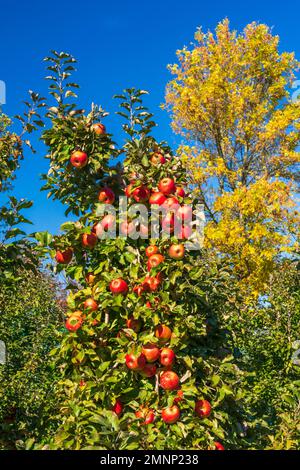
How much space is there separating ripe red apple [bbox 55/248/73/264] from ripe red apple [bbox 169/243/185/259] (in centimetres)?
76

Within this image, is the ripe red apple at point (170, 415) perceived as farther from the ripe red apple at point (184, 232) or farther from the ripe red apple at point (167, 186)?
the ripe red apple at point (167, 186)

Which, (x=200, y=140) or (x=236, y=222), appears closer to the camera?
(x=236, y=222)

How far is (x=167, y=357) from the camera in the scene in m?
2.84

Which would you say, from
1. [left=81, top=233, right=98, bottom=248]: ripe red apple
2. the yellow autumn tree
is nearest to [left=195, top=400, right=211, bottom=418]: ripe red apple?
[left=81, top=233, right=98, bottom=248]: ripe red apple

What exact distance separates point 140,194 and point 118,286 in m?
0.73

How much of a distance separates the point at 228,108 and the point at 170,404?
12.3 meters

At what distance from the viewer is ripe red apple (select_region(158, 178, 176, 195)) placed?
329cm

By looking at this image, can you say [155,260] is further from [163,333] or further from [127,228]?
[163,333]

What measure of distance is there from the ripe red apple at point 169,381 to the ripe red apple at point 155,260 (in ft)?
2.25

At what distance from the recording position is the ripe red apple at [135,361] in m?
2.75

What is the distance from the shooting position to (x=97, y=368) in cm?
294

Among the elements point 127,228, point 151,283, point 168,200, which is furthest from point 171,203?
point 151,283
